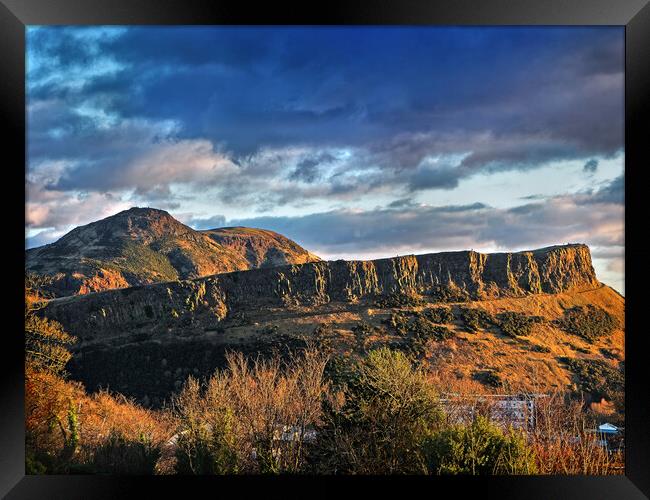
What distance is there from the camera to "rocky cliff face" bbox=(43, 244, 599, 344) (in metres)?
25.0

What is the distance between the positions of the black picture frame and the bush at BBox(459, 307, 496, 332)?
2179 cm

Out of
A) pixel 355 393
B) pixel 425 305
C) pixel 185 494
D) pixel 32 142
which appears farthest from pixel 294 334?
pixel 185 494

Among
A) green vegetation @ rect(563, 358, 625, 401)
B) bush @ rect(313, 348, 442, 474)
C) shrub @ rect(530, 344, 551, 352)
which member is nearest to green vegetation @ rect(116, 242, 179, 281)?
shrub @ rect(530, 344, 551, 352)

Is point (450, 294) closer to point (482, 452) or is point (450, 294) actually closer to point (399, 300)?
point (399, 300)

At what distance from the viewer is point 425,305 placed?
27000 millimetres

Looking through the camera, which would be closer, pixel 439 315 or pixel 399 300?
pixel 439 315

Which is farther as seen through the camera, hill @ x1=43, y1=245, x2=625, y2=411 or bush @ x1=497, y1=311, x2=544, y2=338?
bush @ x1=497, y1=311, x2=544, y2=338

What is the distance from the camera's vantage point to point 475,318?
26.0 meters

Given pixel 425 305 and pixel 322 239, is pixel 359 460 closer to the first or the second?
pixel 322 239

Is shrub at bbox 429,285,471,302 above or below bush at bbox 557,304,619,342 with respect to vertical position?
above

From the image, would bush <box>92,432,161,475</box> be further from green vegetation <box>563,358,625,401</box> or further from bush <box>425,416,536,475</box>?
green vegetation <box>563,358,625,401</box>

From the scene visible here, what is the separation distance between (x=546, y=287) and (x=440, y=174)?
9052mm

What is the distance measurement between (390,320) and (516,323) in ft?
16.1

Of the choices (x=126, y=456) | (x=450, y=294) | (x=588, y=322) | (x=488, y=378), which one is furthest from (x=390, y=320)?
(x=126, y=456)
